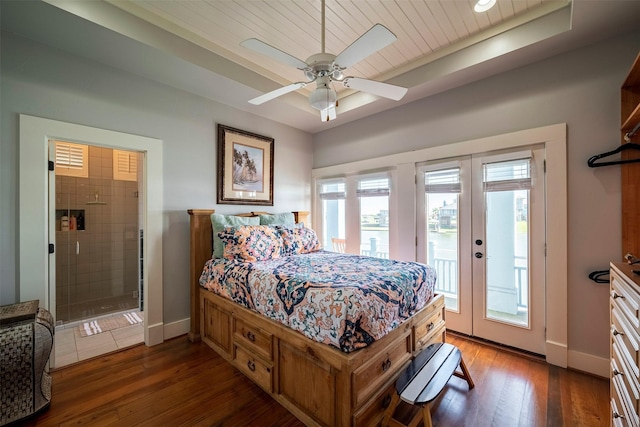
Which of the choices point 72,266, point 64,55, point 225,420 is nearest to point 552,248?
point 225,420

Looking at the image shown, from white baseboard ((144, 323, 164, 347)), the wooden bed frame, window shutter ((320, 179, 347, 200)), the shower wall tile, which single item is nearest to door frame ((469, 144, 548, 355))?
the wooden bed frame

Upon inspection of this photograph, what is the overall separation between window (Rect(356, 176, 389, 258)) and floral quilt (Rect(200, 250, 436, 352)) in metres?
1.01

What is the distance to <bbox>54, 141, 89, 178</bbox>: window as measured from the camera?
3504mm

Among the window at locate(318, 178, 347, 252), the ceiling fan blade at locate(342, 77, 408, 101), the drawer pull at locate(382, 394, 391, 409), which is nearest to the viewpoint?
the drawer pull at locate(382, 394, 391, 409)

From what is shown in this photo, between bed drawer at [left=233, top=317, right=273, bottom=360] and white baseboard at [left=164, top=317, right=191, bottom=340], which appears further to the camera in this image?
white baseboard at [left=164, top=317, right=191, bottom=340]

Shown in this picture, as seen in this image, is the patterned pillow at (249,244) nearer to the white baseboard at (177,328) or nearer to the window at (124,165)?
the white baseboard at (177,328)

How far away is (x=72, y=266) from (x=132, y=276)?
0.71 metres

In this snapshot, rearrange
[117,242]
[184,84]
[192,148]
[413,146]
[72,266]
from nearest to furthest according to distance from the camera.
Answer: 1. [184,84]
2. [192,148]
3. [413,146]
4. [72,266]
5. [117,242]

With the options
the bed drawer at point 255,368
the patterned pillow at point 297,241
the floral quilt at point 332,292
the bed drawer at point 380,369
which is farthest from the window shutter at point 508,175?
the bed drawer at point 255,368

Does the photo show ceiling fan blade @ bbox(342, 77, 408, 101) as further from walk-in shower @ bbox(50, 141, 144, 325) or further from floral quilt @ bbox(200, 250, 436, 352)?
walk-in shower @ bbox(50, 141, 144, 325)

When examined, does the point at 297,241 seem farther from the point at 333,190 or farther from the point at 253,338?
the point at 333,190

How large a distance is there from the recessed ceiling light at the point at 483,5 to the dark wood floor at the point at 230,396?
3037mm

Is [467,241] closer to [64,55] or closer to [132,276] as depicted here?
[64,55]

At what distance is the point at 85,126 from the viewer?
2.34 meters
